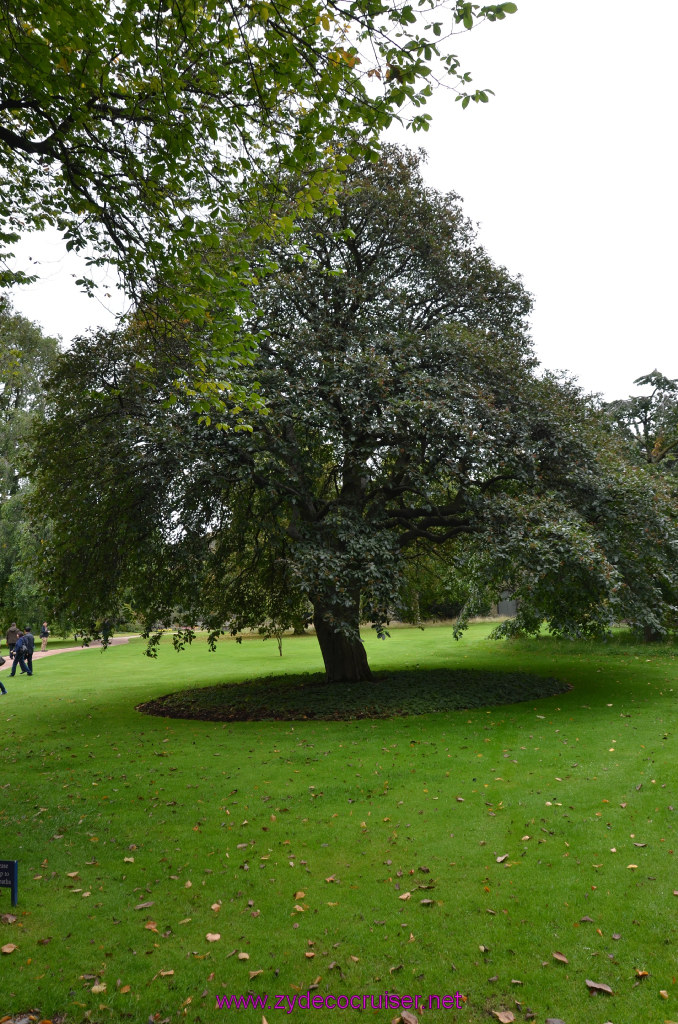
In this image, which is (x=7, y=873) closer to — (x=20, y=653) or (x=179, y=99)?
(x=179, y=99)

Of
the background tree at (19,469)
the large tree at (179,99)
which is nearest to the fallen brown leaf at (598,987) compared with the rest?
the large tree at (179,99)

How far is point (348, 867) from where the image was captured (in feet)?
19.7

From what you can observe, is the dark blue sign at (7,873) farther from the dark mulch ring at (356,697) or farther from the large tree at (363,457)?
the dark mulch ring at (356,697)

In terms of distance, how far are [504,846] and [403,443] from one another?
8.31 metres

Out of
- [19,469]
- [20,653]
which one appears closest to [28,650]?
[20,653]

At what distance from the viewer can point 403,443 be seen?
43.0 ft

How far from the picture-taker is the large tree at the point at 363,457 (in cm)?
1230

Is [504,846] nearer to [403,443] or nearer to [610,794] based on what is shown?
[610,794]

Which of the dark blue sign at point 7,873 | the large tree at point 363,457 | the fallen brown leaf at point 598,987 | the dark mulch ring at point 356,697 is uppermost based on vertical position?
the large tree at point 363,457

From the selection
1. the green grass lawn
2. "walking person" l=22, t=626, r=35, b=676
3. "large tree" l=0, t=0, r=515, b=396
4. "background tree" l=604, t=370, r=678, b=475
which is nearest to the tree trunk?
the green grass lawn

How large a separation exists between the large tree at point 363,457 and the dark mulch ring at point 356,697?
1407 millimetres

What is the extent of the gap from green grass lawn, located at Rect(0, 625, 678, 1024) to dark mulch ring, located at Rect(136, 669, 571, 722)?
1.34 m

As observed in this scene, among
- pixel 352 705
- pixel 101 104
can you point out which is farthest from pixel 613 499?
pixel 101 104

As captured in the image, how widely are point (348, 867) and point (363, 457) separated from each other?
29.5 feet
